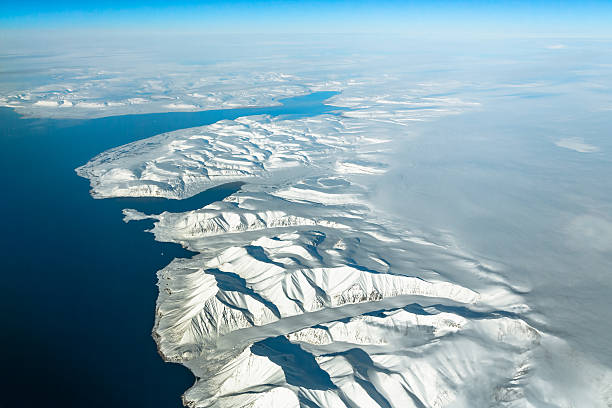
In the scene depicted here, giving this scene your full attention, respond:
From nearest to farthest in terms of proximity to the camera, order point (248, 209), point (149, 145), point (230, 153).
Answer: point (248, 209), point (230, 153), point (149, 145)

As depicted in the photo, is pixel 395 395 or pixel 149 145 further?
pixel 149 145

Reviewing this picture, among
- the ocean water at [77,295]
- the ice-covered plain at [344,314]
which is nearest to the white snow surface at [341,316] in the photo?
the ice-covered plain at [344,314]

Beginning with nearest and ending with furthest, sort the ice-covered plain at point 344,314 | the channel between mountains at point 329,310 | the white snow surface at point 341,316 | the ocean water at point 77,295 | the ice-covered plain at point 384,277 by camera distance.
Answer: the white snow surface at point 341,316, the ice-covered plain at point 344,314, the channel between mountains at point 329,310, the ice-covered plain at point 384,277, the ocean water at point 77,295

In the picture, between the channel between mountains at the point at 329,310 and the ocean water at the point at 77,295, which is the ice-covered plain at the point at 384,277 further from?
the ocean water at the point at 77,295

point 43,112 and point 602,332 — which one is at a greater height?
point 43,112

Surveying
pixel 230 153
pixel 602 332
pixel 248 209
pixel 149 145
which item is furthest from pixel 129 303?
pixel 149 145

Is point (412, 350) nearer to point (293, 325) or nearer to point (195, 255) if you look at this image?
point (293, 325)
